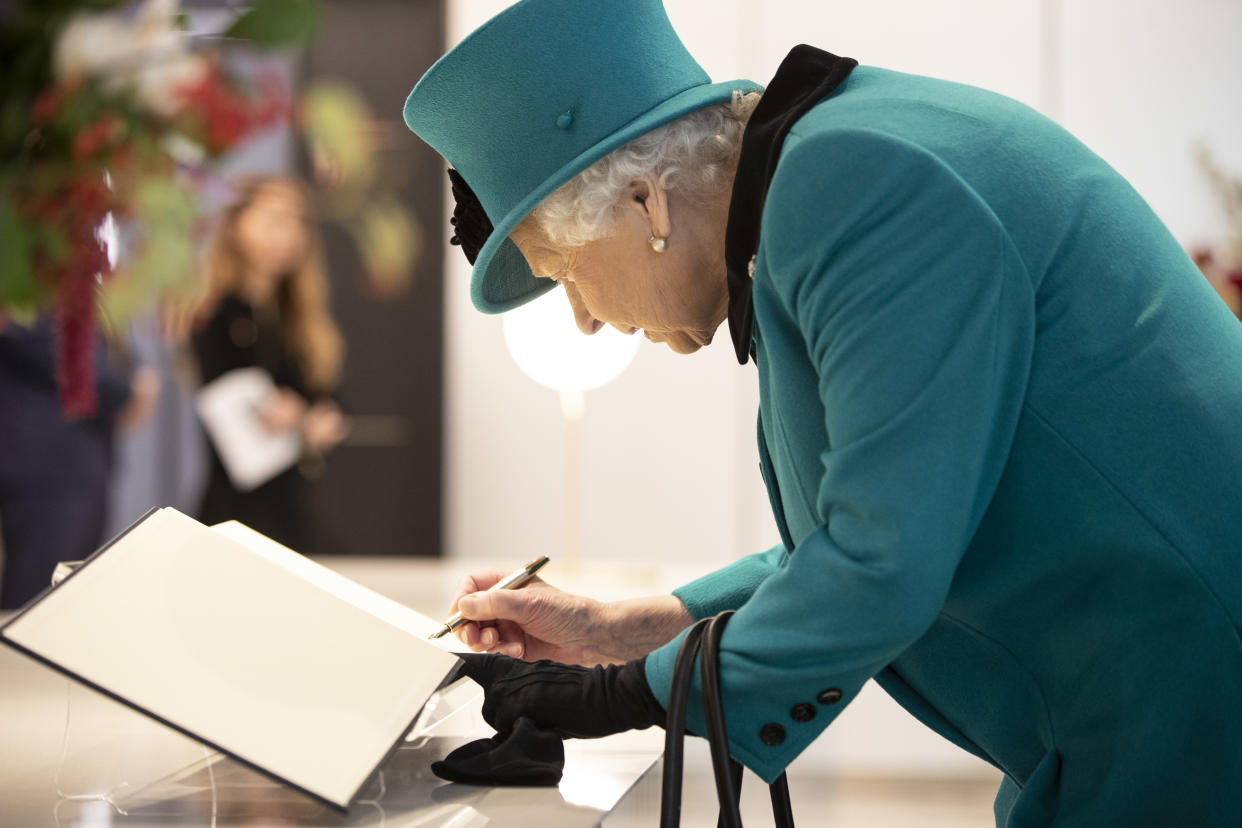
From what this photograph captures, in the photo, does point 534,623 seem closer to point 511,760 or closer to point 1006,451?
point 511,760

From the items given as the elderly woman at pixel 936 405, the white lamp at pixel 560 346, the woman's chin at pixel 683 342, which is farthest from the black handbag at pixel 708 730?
the white lamp at pixel 560 346

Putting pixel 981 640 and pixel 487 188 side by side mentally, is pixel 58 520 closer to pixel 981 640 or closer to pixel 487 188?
pixel 487 188

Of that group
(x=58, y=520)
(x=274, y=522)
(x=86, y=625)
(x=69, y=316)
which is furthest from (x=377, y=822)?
(x=274, y=522)

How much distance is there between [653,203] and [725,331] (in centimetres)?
332

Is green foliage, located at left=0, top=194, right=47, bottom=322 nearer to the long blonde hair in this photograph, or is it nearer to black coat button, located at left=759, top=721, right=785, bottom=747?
black coat button, located at left=759, top=721, right=785, bottom=747

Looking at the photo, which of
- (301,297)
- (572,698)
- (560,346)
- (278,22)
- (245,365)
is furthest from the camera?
(301,297)

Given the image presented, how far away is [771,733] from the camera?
81cm

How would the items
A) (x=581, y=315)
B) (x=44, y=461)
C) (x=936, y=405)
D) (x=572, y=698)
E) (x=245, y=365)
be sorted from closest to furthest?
(x=936, y=405) → (x=572, y=698) → (x=581, y=315) → (x=44, y=461) → (x=245, y=365)

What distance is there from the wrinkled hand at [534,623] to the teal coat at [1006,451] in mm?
208

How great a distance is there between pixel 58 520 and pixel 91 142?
3.09 m

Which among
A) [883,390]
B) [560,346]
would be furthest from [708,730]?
[560,346]

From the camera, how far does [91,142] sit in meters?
0.75

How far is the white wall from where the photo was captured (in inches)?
164

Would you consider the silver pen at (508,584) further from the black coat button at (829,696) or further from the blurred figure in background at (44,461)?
the blurred figure in background at (44,461)
